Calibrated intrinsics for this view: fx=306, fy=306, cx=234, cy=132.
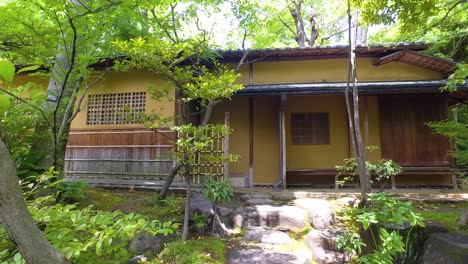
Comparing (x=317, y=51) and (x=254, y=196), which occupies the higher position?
(x=317, y=51)

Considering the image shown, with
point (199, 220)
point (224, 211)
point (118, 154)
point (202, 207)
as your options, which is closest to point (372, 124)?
point (224, 211)

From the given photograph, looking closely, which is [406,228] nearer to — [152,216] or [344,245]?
[344,245]

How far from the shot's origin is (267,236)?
568 centimetres

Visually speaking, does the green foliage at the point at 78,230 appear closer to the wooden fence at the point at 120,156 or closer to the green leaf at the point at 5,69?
the green leaf at the point at 5,69

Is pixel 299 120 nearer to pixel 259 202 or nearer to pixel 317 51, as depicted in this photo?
pixel 317 51

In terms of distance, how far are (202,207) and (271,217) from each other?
145 cm

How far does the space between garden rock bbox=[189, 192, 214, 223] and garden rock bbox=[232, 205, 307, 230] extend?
59 cm

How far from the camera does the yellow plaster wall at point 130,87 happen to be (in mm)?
9406

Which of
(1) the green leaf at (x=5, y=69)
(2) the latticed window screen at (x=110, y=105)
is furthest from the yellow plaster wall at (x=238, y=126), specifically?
(1) the green leaf at (x=5, y=69)

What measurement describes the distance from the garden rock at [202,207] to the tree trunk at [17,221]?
4646 mm

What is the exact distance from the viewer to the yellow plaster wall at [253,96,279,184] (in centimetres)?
1027

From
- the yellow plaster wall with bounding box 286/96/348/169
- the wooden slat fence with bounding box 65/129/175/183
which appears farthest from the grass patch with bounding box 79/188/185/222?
the yellow plaster wall with bounding box 286/96/348/169

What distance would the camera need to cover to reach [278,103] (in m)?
10.4

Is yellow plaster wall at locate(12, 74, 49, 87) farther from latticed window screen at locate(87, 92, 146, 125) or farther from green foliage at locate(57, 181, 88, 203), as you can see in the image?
green foliage at locate(57, 181, 88, 203)
